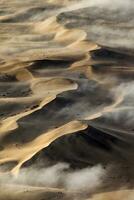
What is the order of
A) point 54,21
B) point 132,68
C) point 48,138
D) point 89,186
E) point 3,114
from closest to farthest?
1. point 89,186
2. point 48,138
3. point 3,114
4. point 132,68
5. point 54,21

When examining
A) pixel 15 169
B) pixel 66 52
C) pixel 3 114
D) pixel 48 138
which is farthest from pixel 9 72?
pixel 15 169

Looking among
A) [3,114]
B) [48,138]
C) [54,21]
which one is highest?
[54,21]

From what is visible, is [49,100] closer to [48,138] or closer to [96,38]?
[48,138]

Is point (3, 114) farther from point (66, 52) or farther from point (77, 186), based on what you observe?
point (66, 52)

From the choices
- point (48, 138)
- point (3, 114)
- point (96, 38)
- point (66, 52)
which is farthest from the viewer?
point (96, 38)

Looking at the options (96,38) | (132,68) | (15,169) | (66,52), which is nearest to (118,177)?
(15,169)

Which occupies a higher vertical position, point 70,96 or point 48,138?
point 70,96

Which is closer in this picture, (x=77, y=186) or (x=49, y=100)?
(x=77, y=186)
